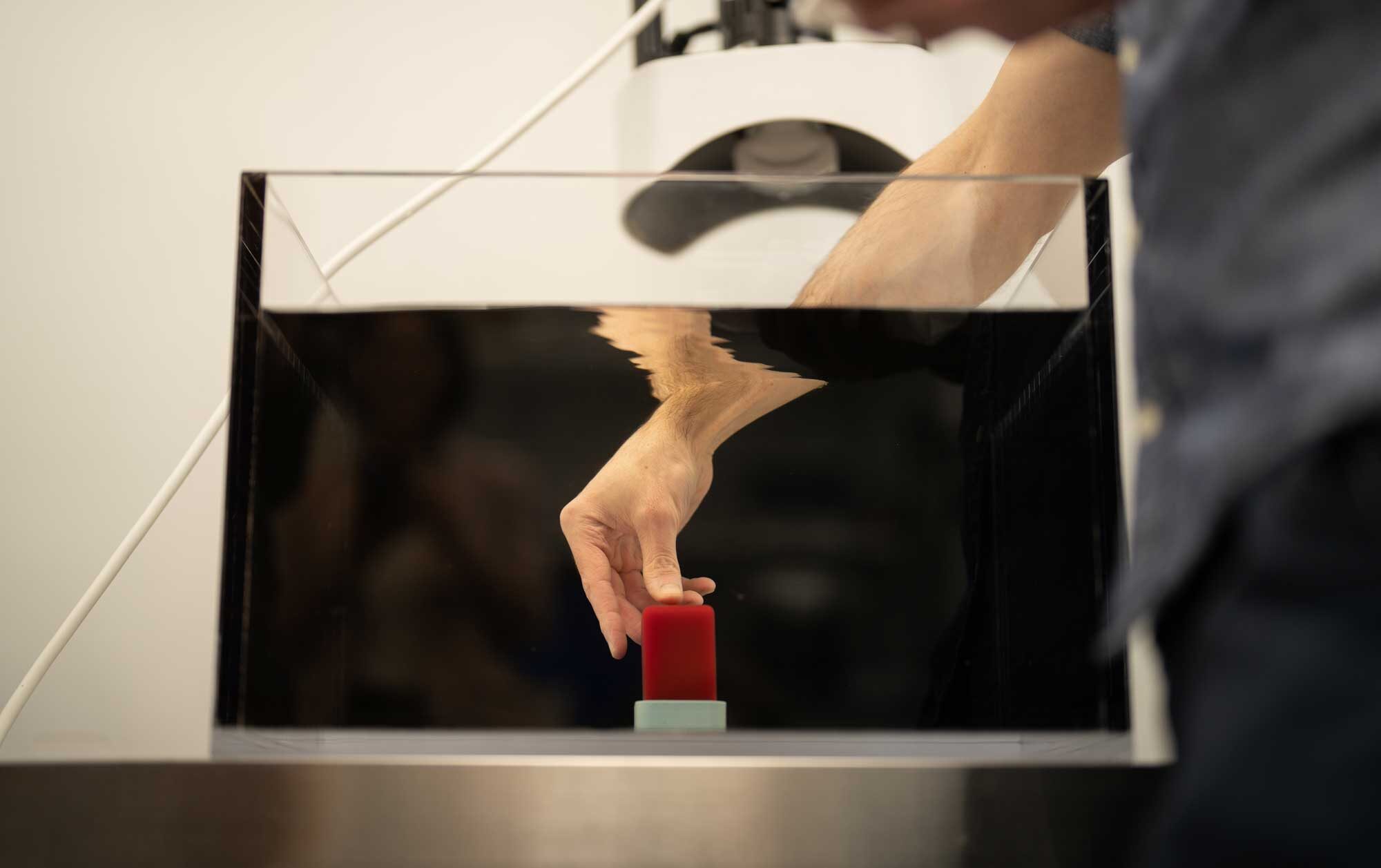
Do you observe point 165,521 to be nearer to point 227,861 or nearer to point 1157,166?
point 227,861

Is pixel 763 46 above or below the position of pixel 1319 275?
above

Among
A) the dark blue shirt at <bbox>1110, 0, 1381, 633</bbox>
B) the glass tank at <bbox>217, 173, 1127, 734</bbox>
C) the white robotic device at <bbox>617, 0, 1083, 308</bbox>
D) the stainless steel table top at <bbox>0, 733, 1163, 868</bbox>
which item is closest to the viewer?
the dark blue shirt at <bbox>1110, 0, 1381, 633</bbox>

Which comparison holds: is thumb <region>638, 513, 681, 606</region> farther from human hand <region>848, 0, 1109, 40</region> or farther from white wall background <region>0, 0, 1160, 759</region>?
white wall background <region>0, 0, 1160, 759</region>

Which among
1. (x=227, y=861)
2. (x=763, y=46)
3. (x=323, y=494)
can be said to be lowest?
(x=227, y=861)

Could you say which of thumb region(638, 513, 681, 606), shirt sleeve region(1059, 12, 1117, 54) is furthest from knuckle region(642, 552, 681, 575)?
shirt sleeve region(1059, 12, 1117, 54)

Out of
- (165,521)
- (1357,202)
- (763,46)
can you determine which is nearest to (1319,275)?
(1357,202)

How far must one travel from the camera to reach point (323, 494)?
0.54 meters

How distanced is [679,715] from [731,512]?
0.11m

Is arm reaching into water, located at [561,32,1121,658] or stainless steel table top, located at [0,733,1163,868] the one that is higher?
arm reaching into water, located at [561,32,1121,658]

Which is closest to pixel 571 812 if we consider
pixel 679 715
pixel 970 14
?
pixel 679 715

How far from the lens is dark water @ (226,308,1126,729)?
518 millimetres

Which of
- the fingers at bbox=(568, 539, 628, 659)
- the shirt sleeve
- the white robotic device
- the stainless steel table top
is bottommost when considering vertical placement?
the stainless steel table top

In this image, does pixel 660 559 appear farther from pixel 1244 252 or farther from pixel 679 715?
pixel 1244 252

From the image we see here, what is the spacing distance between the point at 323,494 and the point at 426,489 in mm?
51
